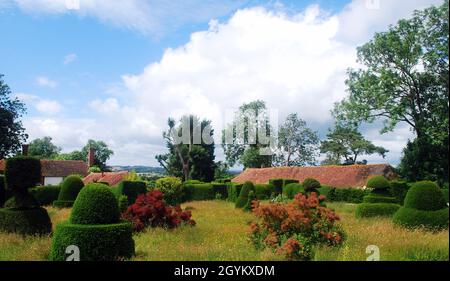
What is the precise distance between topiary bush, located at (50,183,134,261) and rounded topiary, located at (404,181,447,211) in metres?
9.93

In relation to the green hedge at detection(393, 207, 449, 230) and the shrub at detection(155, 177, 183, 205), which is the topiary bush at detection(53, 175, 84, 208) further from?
the green hedge at detection(393, 207, 449, 230)

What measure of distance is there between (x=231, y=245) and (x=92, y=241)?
371 cm

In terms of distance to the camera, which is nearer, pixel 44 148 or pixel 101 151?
pixel 101 151

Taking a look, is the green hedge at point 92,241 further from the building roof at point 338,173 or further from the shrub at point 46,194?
the building roof at point 338,173

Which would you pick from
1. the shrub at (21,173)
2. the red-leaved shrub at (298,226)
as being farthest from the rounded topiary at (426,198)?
the shrub at (21,173)

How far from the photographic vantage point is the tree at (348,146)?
173 feet

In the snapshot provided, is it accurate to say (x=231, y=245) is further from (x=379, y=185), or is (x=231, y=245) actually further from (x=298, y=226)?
(x=379, y=185)

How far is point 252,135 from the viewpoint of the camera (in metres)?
50.8

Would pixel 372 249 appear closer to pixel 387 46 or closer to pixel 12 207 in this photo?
pixel 12 207

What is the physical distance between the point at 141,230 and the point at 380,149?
4522cm

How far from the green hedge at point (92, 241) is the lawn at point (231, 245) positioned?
2.04 feet

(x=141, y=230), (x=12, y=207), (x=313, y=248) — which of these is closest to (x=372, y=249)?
(x=313, y=248)

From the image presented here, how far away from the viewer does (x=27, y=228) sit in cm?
1320

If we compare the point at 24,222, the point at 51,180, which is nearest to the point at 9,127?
the point at 51,180
